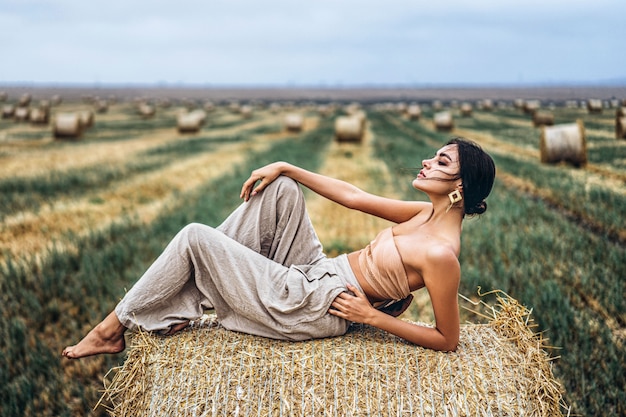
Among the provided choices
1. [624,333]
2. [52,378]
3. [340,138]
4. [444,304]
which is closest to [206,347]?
[444,304]

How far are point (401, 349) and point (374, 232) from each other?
5.57 meters

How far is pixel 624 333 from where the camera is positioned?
4809 millimetres

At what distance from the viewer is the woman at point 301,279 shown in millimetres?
3057

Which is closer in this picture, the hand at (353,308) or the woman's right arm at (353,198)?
the hand at (353,308)

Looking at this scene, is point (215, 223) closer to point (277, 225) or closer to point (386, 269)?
point (277, 225)

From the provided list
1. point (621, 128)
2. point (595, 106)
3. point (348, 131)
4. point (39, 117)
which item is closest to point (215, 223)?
point (348, 131)

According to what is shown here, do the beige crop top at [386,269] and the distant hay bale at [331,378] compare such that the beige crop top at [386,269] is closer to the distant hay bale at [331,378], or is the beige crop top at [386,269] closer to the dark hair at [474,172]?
the distant hay bale at [331,378]

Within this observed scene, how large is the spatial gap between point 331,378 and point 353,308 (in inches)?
15.5

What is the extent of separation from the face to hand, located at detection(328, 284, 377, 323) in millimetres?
690

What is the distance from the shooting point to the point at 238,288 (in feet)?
10.4

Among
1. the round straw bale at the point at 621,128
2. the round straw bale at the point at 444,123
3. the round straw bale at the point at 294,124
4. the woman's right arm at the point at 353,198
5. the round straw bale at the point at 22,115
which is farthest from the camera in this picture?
the round straw bale at the point at 22,115

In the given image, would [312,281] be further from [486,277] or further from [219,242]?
[486,277]

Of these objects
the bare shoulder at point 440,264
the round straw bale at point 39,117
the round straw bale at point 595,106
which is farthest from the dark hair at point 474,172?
the round straw bale at point 595,106

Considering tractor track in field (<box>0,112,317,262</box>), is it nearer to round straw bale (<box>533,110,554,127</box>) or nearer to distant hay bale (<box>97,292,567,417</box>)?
distant hay bale (<box>97,292,567,417</box>)
